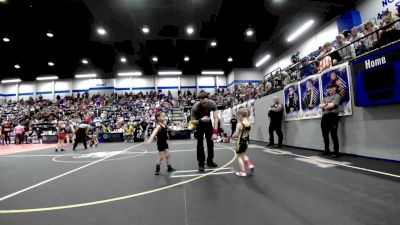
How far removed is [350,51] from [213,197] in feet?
20.5

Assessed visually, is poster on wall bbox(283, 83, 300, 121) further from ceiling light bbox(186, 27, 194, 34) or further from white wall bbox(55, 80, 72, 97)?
white wall bbox(55, 80, 72, 97)

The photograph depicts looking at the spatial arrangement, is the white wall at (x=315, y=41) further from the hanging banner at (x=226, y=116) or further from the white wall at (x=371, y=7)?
the hanging banner at (x=226, y=116)

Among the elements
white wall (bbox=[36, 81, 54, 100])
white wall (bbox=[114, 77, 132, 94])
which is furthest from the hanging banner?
white wall (bbox=[36, 81, 54, 100])

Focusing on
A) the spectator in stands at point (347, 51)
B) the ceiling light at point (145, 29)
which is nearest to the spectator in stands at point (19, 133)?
the ceiling light at point (145, 29)

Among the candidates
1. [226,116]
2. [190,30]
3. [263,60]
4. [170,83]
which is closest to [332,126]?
[190,30]

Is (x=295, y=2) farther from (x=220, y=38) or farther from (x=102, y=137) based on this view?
(x=102, y=137)

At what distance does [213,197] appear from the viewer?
3086mm

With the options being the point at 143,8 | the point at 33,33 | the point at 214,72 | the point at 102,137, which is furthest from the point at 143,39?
the point at 214,72

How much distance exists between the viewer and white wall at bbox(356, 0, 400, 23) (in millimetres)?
11670

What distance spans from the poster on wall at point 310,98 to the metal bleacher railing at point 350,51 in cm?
39

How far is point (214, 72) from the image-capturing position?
32.9m

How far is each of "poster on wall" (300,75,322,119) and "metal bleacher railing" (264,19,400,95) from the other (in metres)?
0.39

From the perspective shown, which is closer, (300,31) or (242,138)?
(242,138)

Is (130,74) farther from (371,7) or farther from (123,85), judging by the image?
(371,7)
